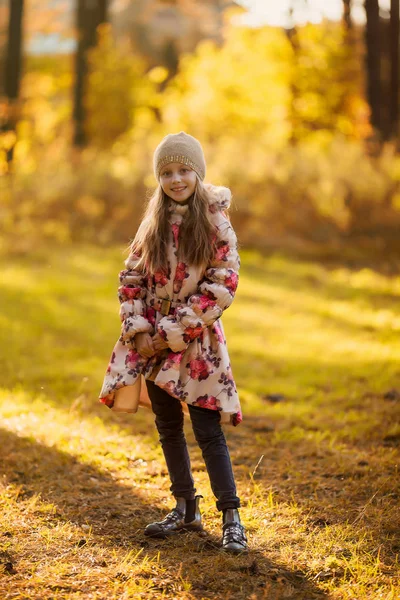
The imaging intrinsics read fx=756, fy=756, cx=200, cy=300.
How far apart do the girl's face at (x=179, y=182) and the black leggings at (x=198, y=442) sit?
2.81 ft

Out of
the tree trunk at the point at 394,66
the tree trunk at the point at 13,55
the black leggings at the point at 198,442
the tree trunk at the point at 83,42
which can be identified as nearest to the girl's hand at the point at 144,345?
the black leggings at the point at 198,442

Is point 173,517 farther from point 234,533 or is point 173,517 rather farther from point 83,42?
point 83,42

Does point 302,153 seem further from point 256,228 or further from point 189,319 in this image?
point 189,319

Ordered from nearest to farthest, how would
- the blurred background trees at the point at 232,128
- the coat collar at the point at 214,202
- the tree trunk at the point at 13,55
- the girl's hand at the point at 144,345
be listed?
the girl's hand at the point at 144,345 < the coat collar at the point at 214,202 < the blurred background trees at the point at 232,128 < the tree trunk at the point at 13,55

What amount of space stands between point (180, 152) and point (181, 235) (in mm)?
367

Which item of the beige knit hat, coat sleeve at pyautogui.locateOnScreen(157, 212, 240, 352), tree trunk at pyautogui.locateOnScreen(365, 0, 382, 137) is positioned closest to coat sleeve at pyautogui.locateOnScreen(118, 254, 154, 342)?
coat sleeve at pyautogui.locateOnScreen(157, 212, 240, 352)

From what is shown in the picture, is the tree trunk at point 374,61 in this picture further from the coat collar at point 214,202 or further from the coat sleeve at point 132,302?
the coat sleeve at point 132,302

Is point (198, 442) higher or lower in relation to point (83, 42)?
lower

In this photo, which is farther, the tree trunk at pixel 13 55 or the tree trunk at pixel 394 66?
the tree trunk at pixel 394 66

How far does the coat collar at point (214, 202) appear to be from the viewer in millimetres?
3383

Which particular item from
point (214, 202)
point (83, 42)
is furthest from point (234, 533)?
point (83, 42)

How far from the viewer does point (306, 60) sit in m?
21.9

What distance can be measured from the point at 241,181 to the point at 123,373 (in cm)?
1091

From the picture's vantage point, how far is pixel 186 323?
317 centimetres
